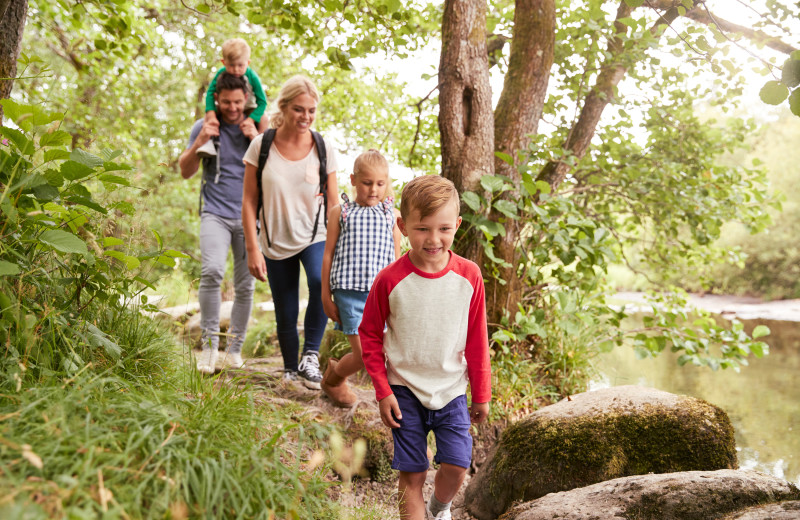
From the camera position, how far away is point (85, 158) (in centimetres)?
173

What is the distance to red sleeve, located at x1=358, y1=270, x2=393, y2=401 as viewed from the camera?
206cm

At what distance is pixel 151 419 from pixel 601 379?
13.3 feet

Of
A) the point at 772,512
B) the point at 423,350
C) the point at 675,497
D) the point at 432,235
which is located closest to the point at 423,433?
the point at 423,350

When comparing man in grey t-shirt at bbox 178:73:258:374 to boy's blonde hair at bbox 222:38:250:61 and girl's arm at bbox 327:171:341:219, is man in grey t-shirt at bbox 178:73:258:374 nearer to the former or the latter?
boy's blonde hair at bbox 222:38:250:61

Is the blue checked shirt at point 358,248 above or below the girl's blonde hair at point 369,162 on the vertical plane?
below

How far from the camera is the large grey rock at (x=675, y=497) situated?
1741 millimetres

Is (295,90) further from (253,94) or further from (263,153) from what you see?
(253,94)

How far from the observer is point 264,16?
3.40 meters

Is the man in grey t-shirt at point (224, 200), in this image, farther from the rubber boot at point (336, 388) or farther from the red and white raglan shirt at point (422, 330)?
the red and white raglan shirt at point (422, 330)

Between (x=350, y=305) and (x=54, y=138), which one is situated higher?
(x=54, y=138)

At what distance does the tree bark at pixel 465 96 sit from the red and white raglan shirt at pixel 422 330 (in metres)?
1.87

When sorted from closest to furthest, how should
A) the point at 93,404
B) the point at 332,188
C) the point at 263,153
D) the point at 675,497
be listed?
the point at 93,404 < the point at 675,497 < the point at 263,153 < the point at 332,188

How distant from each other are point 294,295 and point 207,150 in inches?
42.2

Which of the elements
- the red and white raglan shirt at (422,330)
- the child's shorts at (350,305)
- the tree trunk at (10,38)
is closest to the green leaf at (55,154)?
the tree trunk at (10,38)
